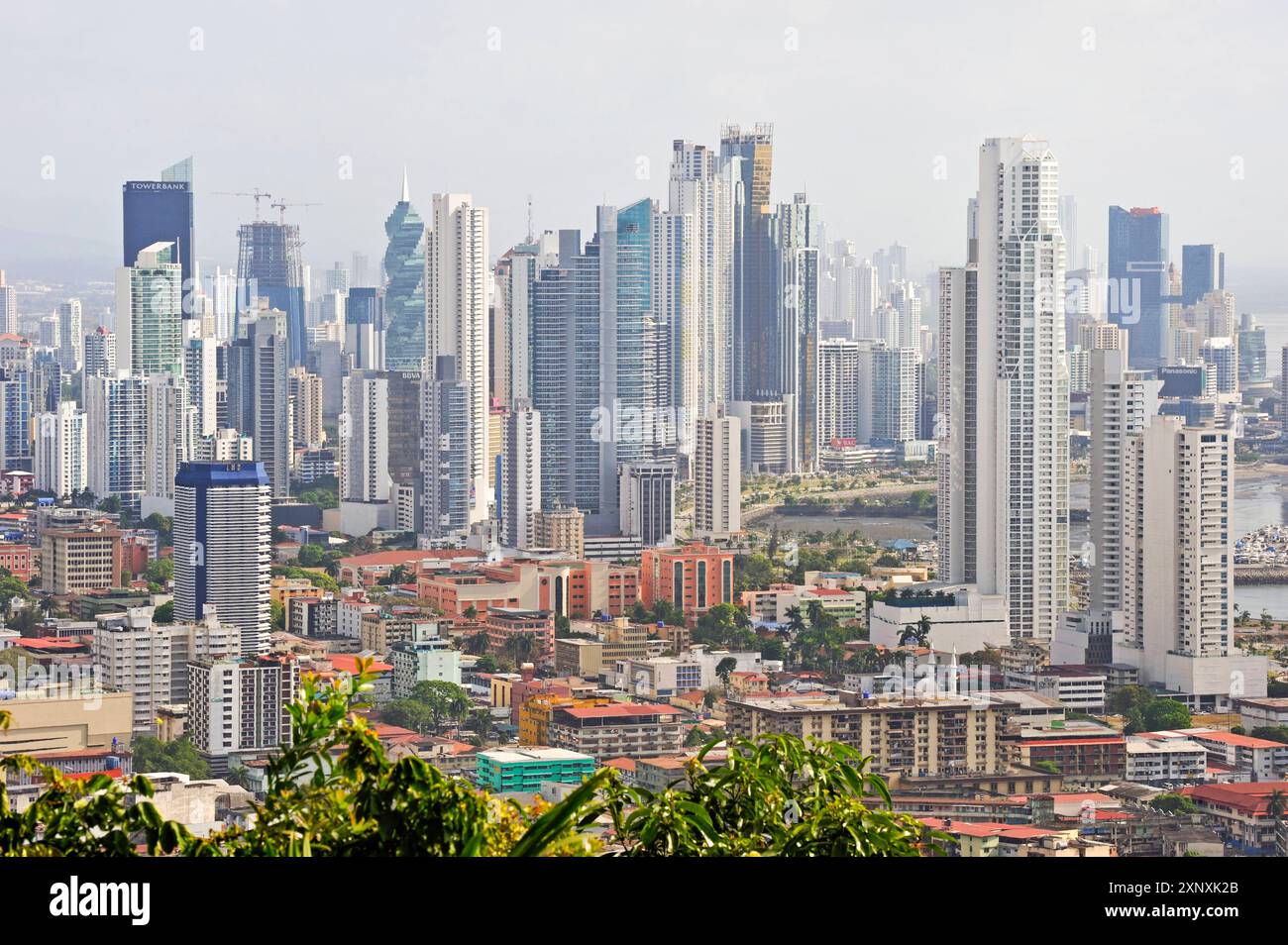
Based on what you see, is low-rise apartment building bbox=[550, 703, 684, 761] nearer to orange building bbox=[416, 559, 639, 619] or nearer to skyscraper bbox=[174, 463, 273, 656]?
skyscraper bbox=[174, 463, 273, 656]

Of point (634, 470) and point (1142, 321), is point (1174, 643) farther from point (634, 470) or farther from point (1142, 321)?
point (634, 470)

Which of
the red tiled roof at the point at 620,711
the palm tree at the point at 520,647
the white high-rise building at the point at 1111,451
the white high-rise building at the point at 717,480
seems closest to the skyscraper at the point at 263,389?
the white high-rise building at the point at 717,480

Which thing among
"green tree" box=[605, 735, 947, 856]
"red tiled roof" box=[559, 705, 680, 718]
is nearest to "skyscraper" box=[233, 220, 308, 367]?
"red tiled roof" box=[559, 705, 680, 718]

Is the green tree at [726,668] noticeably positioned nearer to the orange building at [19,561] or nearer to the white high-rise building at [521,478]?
the orange building at [19,561]

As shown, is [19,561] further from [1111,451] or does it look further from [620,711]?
[1111,451]

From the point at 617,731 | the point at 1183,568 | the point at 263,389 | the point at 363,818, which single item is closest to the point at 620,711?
the point at 617,731

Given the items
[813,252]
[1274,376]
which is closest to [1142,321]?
[1274,376]
